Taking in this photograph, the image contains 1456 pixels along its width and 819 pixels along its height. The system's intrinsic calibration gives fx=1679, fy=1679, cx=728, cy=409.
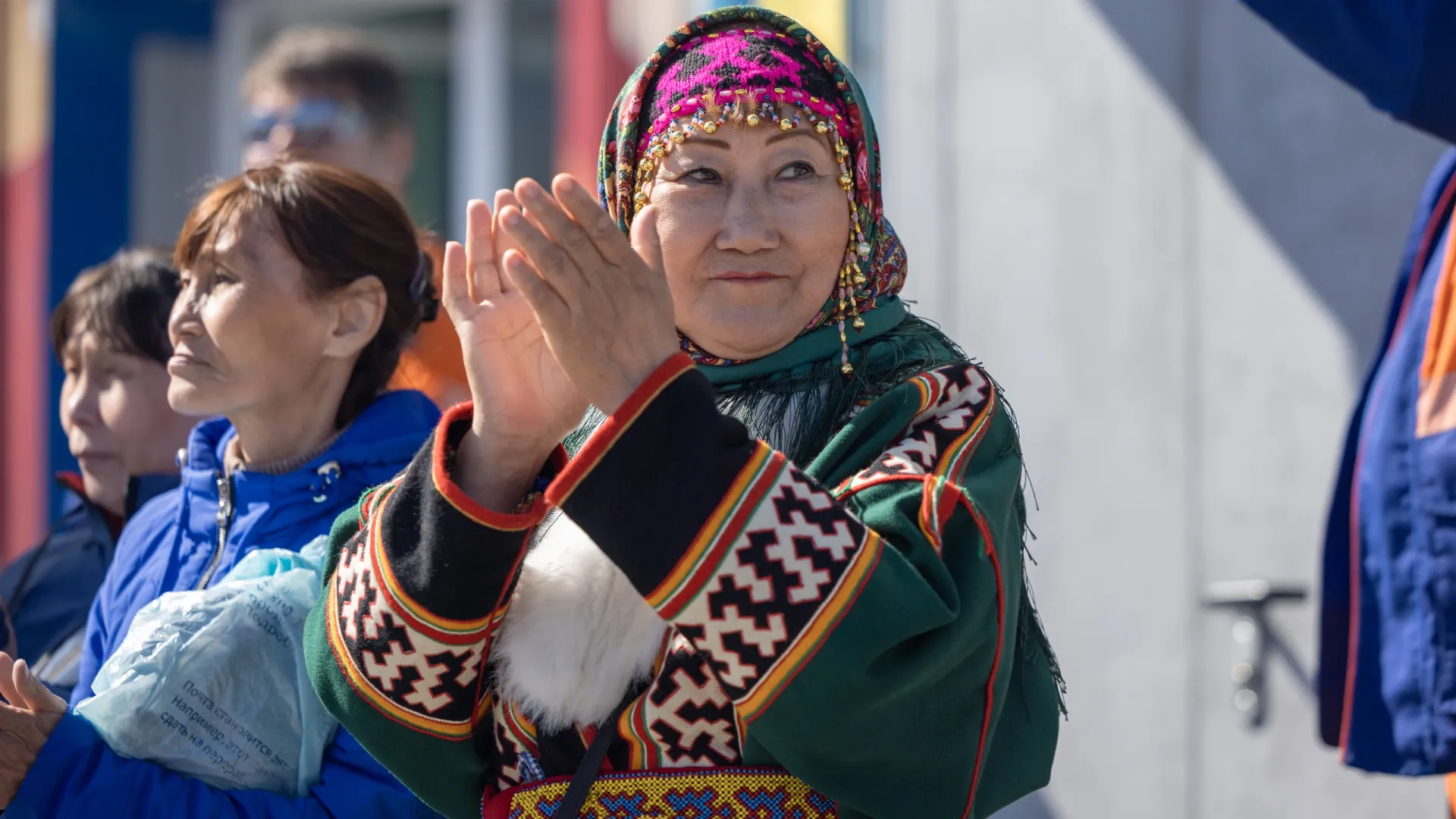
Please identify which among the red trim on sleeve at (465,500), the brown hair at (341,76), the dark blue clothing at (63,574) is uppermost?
the brown hair at (341,76)

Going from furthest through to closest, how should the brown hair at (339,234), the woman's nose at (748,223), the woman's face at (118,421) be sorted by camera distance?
1. the woman's face at (118,421)
2. the brown hair at (339,234)
3. the woman's nose at (748,223)

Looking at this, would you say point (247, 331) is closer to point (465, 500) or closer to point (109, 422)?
point (109, 422)

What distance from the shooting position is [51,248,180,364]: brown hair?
305 cm

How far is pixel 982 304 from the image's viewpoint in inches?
160

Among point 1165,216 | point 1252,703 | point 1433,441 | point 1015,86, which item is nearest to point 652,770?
point 1433,441

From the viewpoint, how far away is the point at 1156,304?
3715mm

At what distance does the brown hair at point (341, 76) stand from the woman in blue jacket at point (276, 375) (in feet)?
5.63

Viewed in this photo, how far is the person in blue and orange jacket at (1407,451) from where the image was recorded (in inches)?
95.0

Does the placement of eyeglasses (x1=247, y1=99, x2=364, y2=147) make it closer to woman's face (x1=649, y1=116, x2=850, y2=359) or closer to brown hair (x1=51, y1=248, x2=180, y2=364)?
brown hair (x1=51, y1=248, x2=180, y2=364)

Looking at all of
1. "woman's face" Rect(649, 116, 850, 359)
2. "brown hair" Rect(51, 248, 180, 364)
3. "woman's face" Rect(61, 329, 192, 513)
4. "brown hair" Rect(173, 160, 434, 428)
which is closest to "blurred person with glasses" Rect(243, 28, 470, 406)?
"brown hair" Rect(51, 248, 180, 364)

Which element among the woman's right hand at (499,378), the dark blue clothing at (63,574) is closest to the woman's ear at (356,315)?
the dark blue clothing at (63,574)

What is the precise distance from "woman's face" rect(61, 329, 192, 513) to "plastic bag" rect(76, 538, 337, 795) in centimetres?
88

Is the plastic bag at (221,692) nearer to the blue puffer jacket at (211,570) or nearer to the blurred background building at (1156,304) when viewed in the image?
the blue puffer jacket at (211,570)

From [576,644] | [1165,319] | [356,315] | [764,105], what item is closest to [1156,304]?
[1165,319]
